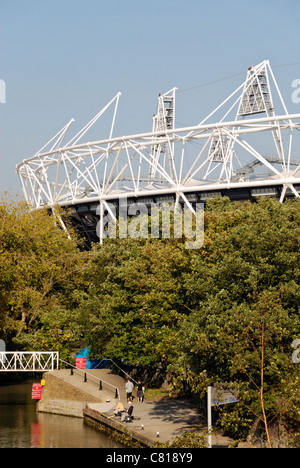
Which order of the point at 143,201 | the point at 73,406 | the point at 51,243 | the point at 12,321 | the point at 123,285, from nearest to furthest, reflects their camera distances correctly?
the point at 73,406 < the point at 123,285 < the point at 12,321 < the point at 51,243 < the point at 143,201

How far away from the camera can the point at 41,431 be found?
2569cm

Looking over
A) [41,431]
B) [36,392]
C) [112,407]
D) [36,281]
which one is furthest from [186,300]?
[36,281]

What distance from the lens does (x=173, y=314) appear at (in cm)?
2458

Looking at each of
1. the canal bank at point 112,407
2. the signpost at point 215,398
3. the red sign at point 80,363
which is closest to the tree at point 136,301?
the red sign at point 80,363

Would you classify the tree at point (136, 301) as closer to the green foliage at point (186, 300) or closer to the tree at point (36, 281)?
the green foliage at point (186, 300)

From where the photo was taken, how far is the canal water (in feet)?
75.9

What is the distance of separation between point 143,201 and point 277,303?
42.8 meters

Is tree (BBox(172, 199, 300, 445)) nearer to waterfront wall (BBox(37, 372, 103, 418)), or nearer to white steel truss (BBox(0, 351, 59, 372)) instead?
waterfront wall (BBox(37, 372, 103, 418))

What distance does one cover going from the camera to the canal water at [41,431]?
75.9 feet

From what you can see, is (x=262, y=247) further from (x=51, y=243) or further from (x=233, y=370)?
(x=51, y=243)

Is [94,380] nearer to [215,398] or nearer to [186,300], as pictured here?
[186,300]

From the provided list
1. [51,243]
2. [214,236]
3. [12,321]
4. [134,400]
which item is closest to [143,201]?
[51,243]

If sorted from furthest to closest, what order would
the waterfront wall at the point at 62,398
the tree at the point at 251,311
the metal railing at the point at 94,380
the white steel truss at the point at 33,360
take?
the white steel truss at the point at 33,360 < the metal railing at the point at 94,380 < the waterfront wall at the point at 62,398 < the tree at the point at 251,311

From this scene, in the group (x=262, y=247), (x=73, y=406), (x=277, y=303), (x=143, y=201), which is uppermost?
(x=143, y=201)
